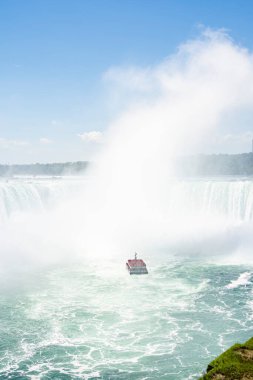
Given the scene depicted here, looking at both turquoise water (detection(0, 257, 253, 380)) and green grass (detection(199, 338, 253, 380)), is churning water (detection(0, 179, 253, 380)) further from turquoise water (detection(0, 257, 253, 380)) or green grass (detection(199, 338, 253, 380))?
green grass (detection(199, 338, 253, 380))

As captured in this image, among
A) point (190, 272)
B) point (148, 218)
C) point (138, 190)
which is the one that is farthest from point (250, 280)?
point (138, 190)

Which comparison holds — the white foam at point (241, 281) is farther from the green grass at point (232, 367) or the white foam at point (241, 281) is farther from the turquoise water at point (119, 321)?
the green grass at point (232, 367)

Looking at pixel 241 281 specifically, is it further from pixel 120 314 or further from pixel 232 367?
pixel 232 367

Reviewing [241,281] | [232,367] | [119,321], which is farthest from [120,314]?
[232,367]

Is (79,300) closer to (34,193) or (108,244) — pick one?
(108,244)

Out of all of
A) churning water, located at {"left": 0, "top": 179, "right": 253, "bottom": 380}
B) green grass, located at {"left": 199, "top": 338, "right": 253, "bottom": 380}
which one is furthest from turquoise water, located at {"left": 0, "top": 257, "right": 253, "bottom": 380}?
green grass, located at {"left": 199, "top": 338, "right": 253, "bottom": 380}

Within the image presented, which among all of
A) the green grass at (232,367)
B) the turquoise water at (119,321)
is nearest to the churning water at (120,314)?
the turquoise water at (119,321)
